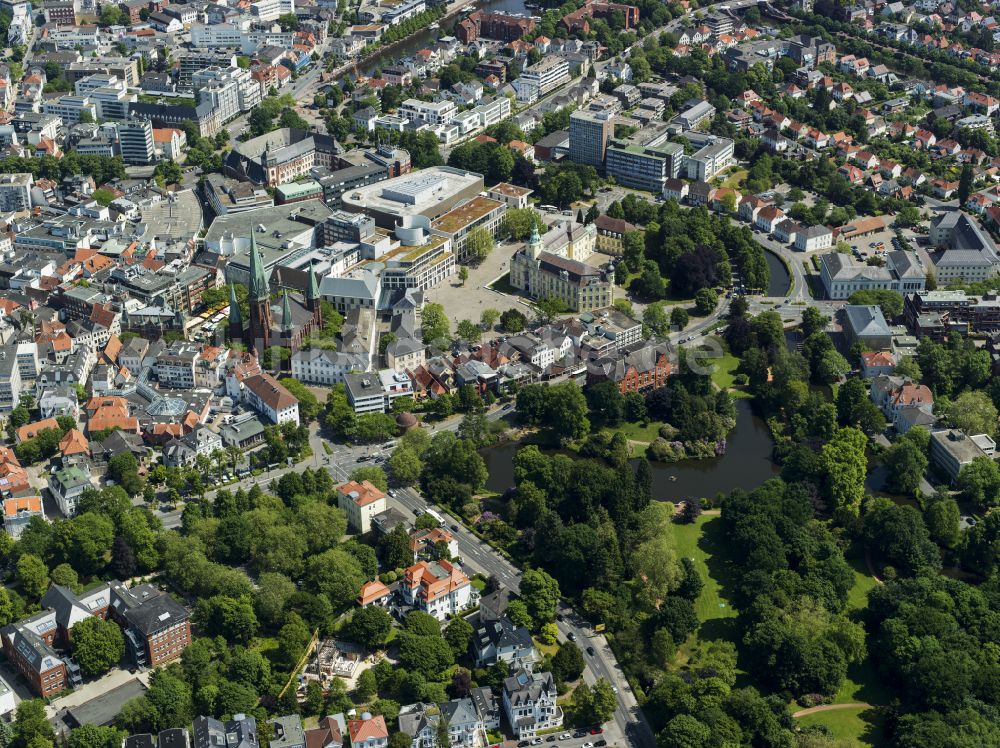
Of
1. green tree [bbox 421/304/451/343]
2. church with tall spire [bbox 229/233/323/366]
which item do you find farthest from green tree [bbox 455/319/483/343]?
church with tall spire [bbox 229/233/323/366]

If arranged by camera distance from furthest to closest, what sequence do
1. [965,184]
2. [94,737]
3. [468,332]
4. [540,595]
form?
[965,184] → [468,332] → [540,595] → [94,737]

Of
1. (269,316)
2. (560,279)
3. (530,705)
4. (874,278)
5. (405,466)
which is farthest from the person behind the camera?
(874,278)

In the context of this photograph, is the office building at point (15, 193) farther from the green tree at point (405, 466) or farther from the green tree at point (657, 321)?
the green tree at point (657, 321)

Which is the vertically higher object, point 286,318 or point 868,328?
point 868,328

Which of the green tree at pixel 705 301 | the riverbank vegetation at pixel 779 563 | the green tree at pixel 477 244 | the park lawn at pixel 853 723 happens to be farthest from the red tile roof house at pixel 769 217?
the park lawn at pixel 853 723

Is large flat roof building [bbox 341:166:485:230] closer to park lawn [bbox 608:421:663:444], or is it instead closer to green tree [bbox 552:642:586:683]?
park lawn [bbox 608:421:663:444]

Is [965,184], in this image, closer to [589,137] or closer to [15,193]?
A: [589,137]

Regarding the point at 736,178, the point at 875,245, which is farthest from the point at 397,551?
the point at 736,178
